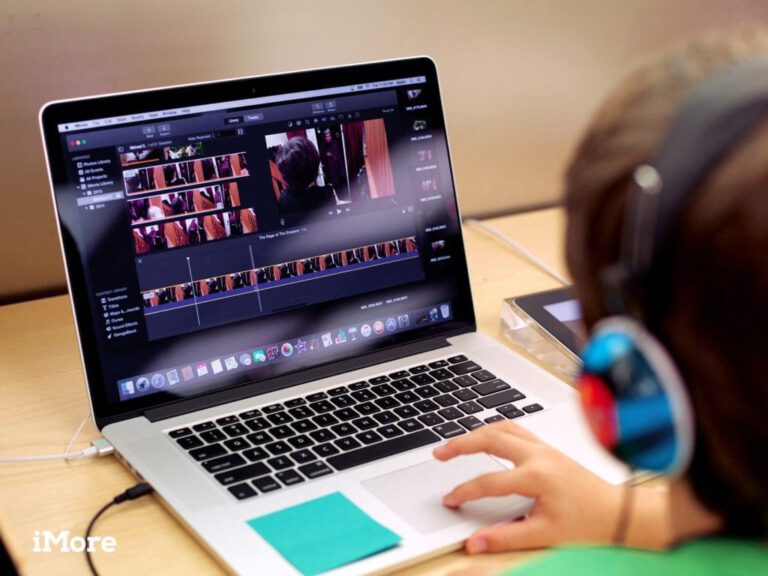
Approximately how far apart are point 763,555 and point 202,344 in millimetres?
603

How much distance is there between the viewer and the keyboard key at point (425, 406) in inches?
36.5

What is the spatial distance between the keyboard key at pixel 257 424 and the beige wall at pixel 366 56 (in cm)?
39

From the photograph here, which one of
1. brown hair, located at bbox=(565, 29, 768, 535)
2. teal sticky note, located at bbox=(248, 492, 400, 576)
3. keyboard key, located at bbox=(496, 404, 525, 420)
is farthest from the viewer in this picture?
keyboard key, located at bbox=(496, 404, 525, 420)

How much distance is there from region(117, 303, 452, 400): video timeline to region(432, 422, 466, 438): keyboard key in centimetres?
17

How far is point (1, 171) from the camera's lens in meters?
1.09

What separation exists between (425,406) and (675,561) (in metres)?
0.43

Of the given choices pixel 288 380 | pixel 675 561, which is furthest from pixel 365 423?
pixel 675 561

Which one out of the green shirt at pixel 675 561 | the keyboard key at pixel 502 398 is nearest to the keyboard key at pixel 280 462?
the keyboard key at pixel 502 398

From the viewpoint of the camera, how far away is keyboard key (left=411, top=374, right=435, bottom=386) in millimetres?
975

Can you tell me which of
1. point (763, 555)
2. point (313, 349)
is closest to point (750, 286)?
point (763, 555)

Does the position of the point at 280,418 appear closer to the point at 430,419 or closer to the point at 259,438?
the point at 259,438

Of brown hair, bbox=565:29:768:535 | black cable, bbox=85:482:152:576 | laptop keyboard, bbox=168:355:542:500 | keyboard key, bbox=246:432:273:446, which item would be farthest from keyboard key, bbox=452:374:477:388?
brown hair, bbox=565:29:768:535

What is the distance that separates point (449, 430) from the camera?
0.90 m

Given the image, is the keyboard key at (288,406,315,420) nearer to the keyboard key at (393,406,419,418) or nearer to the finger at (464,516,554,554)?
the keyboard key at (393,406,419,418)
